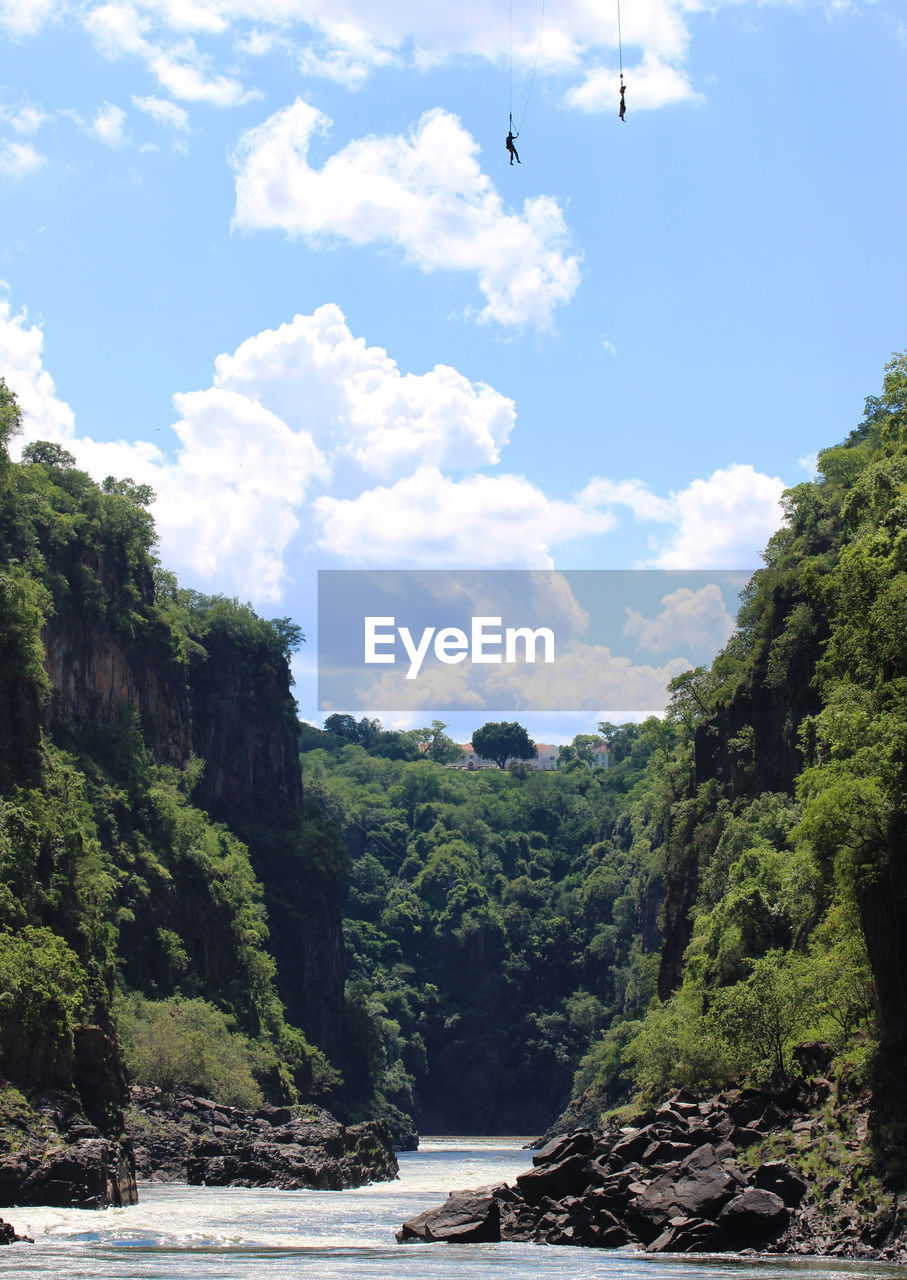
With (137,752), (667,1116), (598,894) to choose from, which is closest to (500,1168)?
(137,752)

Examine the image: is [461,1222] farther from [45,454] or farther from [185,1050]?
[45,454]

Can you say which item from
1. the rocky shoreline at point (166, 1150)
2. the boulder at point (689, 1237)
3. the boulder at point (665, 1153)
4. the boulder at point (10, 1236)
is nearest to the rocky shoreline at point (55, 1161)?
the rocky shoreline at point (166, 1150)

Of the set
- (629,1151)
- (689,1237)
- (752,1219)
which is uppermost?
(629,1151)

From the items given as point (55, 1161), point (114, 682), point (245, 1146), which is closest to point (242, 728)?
point (114, 682)

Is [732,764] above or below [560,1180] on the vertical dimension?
above

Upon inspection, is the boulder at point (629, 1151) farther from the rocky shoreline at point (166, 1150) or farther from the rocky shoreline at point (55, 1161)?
the rocky shoreline at point (55, 1161)

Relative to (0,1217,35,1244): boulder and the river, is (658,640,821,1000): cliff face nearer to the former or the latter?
the river
